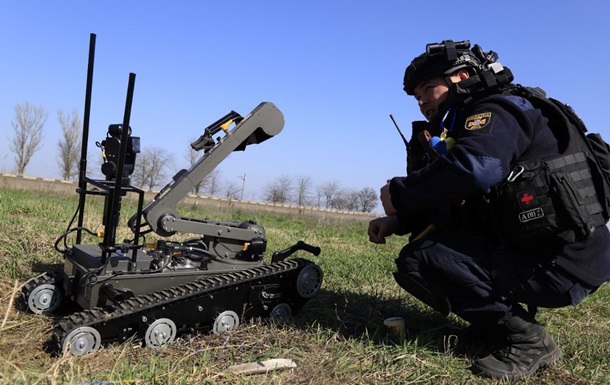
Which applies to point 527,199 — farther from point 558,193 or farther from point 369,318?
point 369,318

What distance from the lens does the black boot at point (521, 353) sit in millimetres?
3176

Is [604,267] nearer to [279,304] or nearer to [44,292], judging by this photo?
[279,304]

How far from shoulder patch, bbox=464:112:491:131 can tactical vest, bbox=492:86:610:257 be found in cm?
34

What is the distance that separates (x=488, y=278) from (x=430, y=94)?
1.42 m

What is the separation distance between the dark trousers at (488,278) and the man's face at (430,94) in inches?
40.5

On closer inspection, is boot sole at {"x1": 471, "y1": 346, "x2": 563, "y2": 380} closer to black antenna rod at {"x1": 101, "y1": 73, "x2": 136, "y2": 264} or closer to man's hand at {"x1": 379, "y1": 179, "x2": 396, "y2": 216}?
man's hand at {"x1": 379, "y1": 179, "x2": 396, "y2": 216}

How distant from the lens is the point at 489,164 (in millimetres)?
2955

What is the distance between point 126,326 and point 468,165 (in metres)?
2.35

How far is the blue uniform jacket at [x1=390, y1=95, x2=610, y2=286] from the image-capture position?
9.77 feet

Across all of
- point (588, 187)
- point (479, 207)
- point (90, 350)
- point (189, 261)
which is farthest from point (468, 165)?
point (90, 350)

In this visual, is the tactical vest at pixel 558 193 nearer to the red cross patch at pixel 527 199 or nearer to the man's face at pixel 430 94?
the red cross patch at pixel 527 199

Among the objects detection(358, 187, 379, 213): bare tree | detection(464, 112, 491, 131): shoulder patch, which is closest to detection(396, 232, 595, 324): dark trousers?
detection(464, 112, 491, 131): shoulder patch

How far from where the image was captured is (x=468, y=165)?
2.96 metres

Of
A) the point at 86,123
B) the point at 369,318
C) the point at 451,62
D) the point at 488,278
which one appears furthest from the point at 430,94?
the point at 86,123
